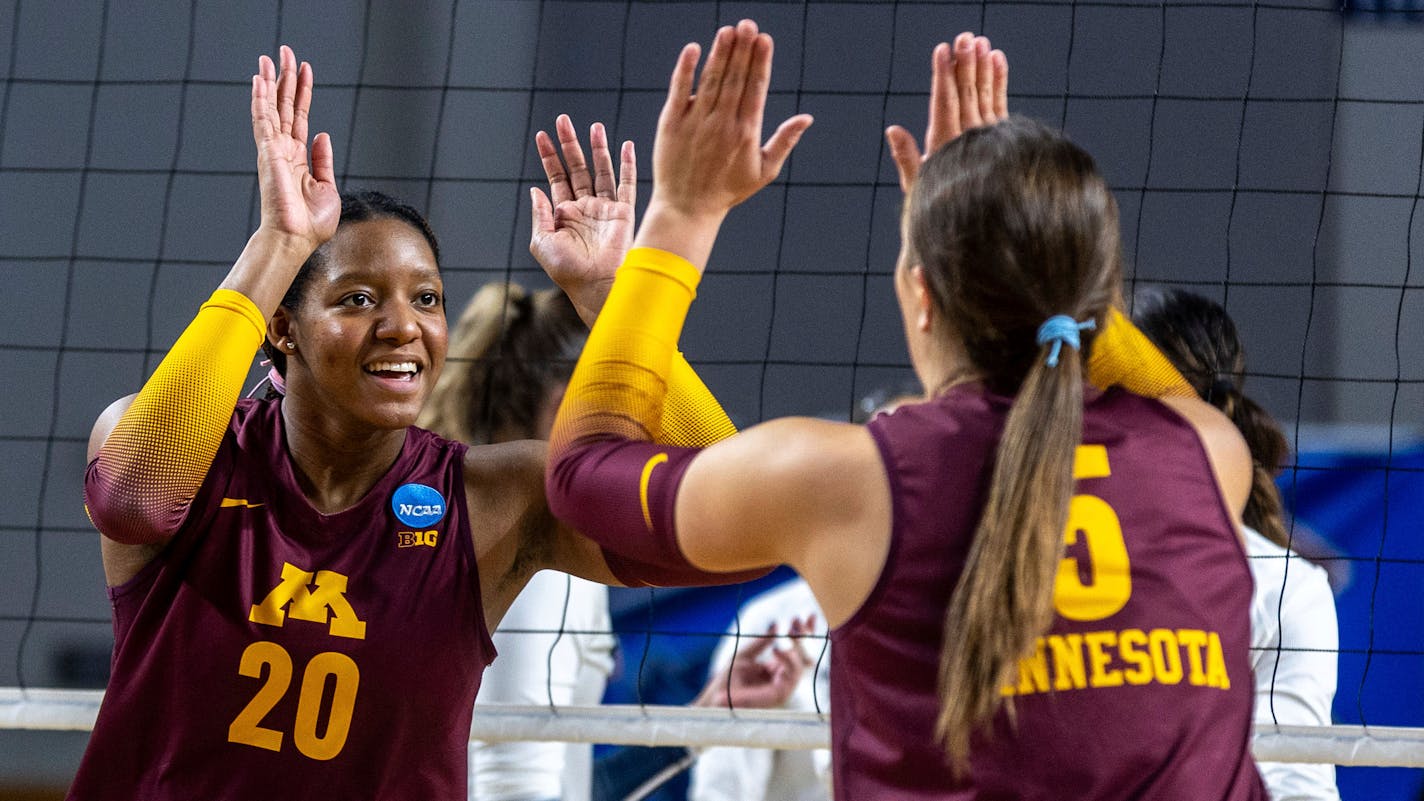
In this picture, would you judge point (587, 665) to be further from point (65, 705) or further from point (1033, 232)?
point (1033, 232)

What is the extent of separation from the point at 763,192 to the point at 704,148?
3993mm

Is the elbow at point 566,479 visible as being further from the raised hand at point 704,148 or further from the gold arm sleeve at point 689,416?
the gold arm sleeve at point 689,416

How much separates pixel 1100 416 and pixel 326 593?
1022mm

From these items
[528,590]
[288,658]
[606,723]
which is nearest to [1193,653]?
[288,658]

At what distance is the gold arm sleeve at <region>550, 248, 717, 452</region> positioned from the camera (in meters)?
1.50

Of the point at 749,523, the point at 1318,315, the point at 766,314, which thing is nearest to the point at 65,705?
the point at 749,523

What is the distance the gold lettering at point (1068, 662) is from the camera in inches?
50.4

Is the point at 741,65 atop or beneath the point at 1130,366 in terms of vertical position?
atop

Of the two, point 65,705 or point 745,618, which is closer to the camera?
point 65,705

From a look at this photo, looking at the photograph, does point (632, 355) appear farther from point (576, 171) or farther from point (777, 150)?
point (576, 171)

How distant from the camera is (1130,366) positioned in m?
1.64

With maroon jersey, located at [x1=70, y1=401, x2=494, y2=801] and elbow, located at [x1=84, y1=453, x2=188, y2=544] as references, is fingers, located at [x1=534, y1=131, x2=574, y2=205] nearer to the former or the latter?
maroon jersey, located at [x1=70, y1=401, x2=494, y2=801]

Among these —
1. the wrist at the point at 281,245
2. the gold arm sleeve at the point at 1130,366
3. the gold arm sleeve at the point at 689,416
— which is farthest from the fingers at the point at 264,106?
the gold arm sleeve at the point at 1130,366

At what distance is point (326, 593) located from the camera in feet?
6.21
